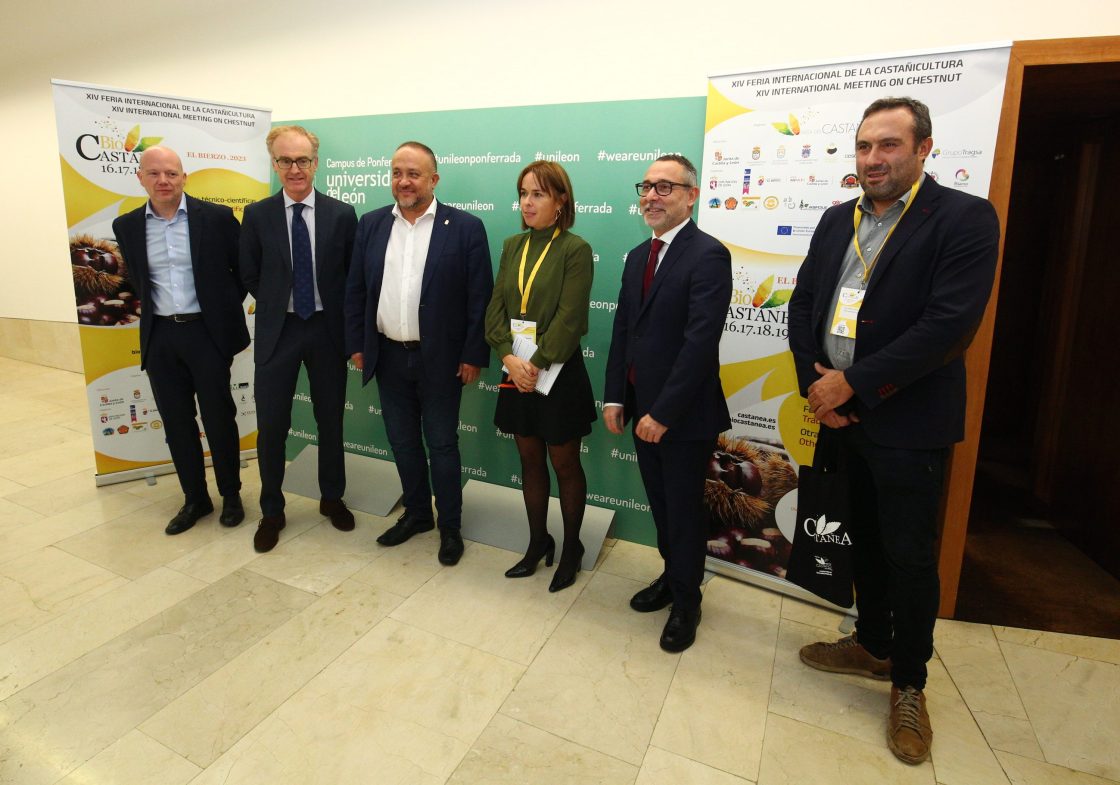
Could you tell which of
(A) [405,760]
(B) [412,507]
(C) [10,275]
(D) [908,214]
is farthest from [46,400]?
(D) [908,214]

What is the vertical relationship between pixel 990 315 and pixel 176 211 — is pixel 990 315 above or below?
below

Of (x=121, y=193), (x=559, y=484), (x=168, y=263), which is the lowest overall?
(x=559, y=484)

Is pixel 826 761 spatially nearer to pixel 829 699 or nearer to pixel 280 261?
pixel 829 699

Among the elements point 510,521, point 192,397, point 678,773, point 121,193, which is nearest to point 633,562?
point 510,521

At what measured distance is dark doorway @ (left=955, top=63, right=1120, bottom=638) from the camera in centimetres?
268

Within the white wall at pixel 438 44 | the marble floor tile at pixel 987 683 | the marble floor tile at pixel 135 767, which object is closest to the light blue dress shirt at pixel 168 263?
the white wall at pixel 438 44

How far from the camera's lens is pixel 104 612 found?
8.26 feet

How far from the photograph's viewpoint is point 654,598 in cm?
261

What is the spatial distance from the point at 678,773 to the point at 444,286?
6.68 feet

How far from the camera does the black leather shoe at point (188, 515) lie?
126 inches

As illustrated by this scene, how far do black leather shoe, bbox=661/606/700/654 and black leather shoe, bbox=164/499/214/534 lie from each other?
2535 mm

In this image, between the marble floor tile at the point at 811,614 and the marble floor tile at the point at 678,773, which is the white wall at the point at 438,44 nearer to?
the marble floor tile at the point at 811,614

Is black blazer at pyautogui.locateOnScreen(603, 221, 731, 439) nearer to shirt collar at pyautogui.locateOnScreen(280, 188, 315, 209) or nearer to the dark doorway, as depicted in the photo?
the dark doorway

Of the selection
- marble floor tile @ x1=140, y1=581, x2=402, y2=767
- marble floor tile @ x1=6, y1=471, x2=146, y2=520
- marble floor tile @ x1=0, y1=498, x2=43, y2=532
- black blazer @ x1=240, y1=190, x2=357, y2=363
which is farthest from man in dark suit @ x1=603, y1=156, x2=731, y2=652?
marble floor tile @ x1=0, y1=498, x2=43, y2=532
